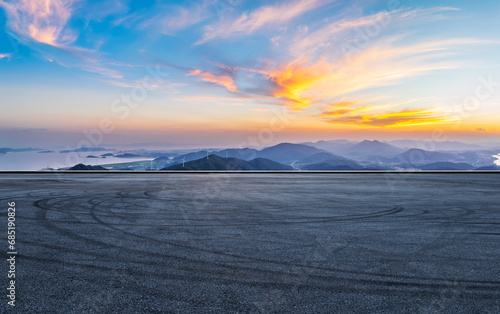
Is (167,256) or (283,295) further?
(167,256)

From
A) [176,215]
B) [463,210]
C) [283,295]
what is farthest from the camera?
[463,210]

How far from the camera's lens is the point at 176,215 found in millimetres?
9609

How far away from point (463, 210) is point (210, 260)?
30.8 ft

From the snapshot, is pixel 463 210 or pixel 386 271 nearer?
pixel 386 271

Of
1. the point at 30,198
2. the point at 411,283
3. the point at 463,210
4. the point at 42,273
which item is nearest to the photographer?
the point at 411,283

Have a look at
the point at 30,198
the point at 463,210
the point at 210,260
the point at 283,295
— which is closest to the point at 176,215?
the point at 210,260

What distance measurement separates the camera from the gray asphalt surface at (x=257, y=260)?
4035mm

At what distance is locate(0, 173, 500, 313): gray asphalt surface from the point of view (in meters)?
4.04

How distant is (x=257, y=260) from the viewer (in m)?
5.55

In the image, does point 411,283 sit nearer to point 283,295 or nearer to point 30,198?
point 283,295

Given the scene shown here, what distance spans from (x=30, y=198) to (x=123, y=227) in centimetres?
803

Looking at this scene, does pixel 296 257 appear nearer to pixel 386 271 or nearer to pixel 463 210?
pixel 386 271

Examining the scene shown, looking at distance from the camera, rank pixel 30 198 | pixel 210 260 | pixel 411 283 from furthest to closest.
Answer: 1. pixel 30 198
2. pixel 210 260
3. pixel 411 283

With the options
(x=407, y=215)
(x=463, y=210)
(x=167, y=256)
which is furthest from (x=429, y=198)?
(x=167, y=256)
